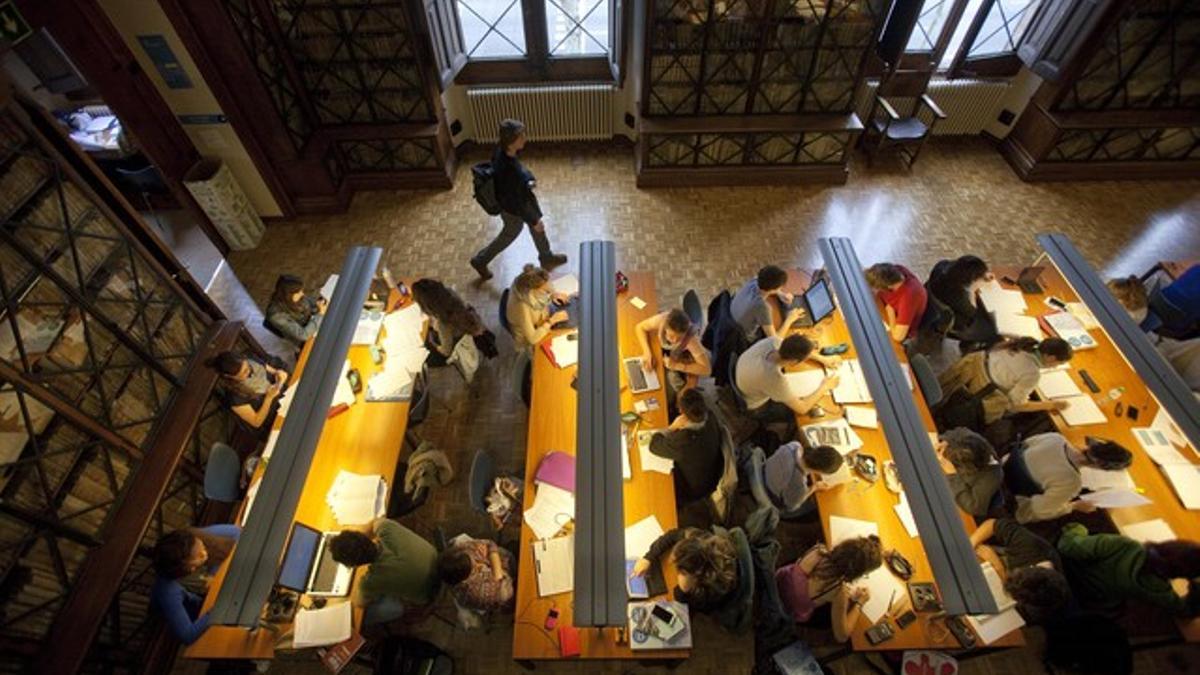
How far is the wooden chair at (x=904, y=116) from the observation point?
729 centimetres

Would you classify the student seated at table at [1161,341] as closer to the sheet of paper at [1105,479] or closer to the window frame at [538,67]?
the sheet of paper at [1105,479]

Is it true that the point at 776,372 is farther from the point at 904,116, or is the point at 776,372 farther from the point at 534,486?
the point at 904,116

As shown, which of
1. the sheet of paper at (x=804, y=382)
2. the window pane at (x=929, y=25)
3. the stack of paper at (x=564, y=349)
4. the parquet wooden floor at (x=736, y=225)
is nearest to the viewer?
the sheet of paper at (x=804, y=382)

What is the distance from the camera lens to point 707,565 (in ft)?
9.85

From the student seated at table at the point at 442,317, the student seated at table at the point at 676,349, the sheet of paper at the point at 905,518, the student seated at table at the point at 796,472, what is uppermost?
the student seated at table at the point at 442,317

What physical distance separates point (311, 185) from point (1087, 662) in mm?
8662

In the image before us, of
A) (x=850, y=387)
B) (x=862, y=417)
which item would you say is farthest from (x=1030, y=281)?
(x=862, y=417)

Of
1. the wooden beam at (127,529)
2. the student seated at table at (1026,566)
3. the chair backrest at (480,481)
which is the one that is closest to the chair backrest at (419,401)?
the chair backrest at (480,481)

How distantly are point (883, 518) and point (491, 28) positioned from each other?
23.7 feet

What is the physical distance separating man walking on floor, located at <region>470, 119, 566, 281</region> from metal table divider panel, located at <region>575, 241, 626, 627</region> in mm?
2550

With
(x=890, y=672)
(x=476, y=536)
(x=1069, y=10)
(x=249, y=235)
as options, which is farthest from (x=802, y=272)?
(x=249, y=235)

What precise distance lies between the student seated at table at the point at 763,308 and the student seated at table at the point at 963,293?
151cm

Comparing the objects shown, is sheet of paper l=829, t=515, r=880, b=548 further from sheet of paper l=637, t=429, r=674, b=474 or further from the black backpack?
the black backpack

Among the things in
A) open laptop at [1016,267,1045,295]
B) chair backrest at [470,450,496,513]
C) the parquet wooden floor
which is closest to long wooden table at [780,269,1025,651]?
open laptop at [1016,267,1045,295]
